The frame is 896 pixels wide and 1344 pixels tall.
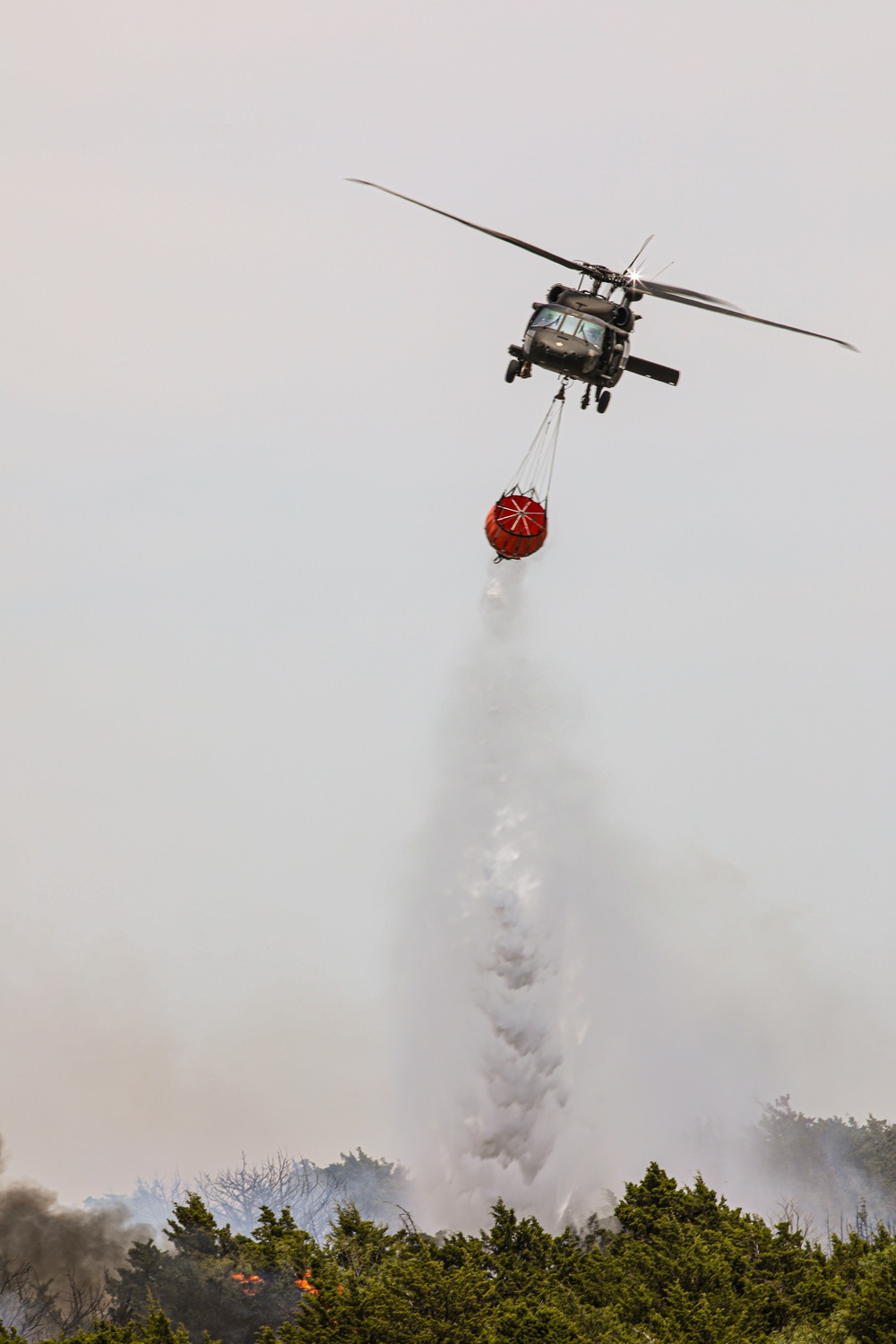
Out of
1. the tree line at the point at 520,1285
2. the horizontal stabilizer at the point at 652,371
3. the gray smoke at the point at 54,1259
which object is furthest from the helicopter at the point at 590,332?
the gray smoke at the point at 54,1259

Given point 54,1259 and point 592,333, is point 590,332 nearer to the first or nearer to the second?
point 592,333

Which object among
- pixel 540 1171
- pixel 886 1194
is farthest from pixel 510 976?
pixel 886 1194

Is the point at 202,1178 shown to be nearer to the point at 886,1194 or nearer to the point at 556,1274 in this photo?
the point at 886,1194

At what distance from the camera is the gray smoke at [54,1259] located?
59.9 meters

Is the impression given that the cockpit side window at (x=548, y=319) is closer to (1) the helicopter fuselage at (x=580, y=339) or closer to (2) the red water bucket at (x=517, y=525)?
(1) the helicopter fuselage at (x=580, y=339)

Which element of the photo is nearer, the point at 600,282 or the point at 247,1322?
the point at 600,282

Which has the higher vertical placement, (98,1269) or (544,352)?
(544,352)

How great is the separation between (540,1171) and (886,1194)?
234 feet

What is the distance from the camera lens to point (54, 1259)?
65.0 meters

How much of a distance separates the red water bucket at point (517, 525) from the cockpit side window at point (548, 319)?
788 cm

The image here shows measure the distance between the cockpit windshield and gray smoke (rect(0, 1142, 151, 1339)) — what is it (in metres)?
46.1

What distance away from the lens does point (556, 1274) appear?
47844 mm

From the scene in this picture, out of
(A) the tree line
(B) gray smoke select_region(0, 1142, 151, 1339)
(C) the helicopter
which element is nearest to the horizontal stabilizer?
(C) the helicopter

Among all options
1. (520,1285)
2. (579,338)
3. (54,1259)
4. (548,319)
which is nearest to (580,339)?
(579,338)
